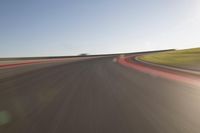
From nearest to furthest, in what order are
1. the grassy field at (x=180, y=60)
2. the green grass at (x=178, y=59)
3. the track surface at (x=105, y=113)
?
the track surface at (x=105, y=113), the grassy field at (x=180, y=60), the green grass at (x=178, y=59)

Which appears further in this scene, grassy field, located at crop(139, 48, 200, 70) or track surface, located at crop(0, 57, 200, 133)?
grassy field, located at crop(139, 48, 200, 70)

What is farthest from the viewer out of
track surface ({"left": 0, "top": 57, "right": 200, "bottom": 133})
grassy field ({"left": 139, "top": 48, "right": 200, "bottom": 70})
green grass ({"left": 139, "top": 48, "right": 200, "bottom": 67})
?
green grass ({"left": 139, "top": 48, "right": 200, "bottom": 67})

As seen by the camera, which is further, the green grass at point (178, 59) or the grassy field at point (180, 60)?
the green grass at point (178, 59)

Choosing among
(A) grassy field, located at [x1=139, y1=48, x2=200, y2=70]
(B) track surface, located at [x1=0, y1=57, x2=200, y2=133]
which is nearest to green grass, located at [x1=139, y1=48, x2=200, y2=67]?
(A) grassy field, located at [x1=139, y1=48, x2=200, y2=70]

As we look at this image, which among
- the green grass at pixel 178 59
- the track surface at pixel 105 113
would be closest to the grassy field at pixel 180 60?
the green grass at pixel 178 59

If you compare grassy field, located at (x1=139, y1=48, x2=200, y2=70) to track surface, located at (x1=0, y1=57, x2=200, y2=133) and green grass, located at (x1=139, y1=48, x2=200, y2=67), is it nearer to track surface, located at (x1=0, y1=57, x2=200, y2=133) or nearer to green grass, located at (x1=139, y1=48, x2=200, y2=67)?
green grass, located at (x1=139, y1=48, x2=200, y2=67)

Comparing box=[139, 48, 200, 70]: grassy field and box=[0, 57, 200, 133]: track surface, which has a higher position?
box=[0, 57, 200, 133]: track surface

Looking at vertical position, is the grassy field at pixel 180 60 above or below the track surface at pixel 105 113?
below

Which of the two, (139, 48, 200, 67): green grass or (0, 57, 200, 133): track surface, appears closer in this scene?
(0, 57, 200, 133): track surface

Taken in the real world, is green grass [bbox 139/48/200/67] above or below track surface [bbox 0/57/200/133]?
below

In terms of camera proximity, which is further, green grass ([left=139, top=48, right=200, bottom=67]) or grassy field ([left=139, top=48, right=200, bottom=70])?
green grass ([left=139, top=48, right=200, bottom=67])

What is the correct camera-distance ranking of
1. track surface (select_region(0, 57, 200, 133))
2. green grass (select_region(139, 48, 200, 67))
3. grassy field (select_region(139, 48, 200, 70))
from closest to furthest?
track surface (select_region(0, 57, 200, 133))
grassy field (select_region(139, 48, 200, 70))
green grass (select_region(139, 48, 200, 67))

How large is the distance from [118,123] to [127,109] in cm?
110

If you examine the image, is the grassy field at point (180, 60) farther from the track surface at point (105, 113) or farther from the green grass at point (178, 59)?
the track surface at point (105, 113)
